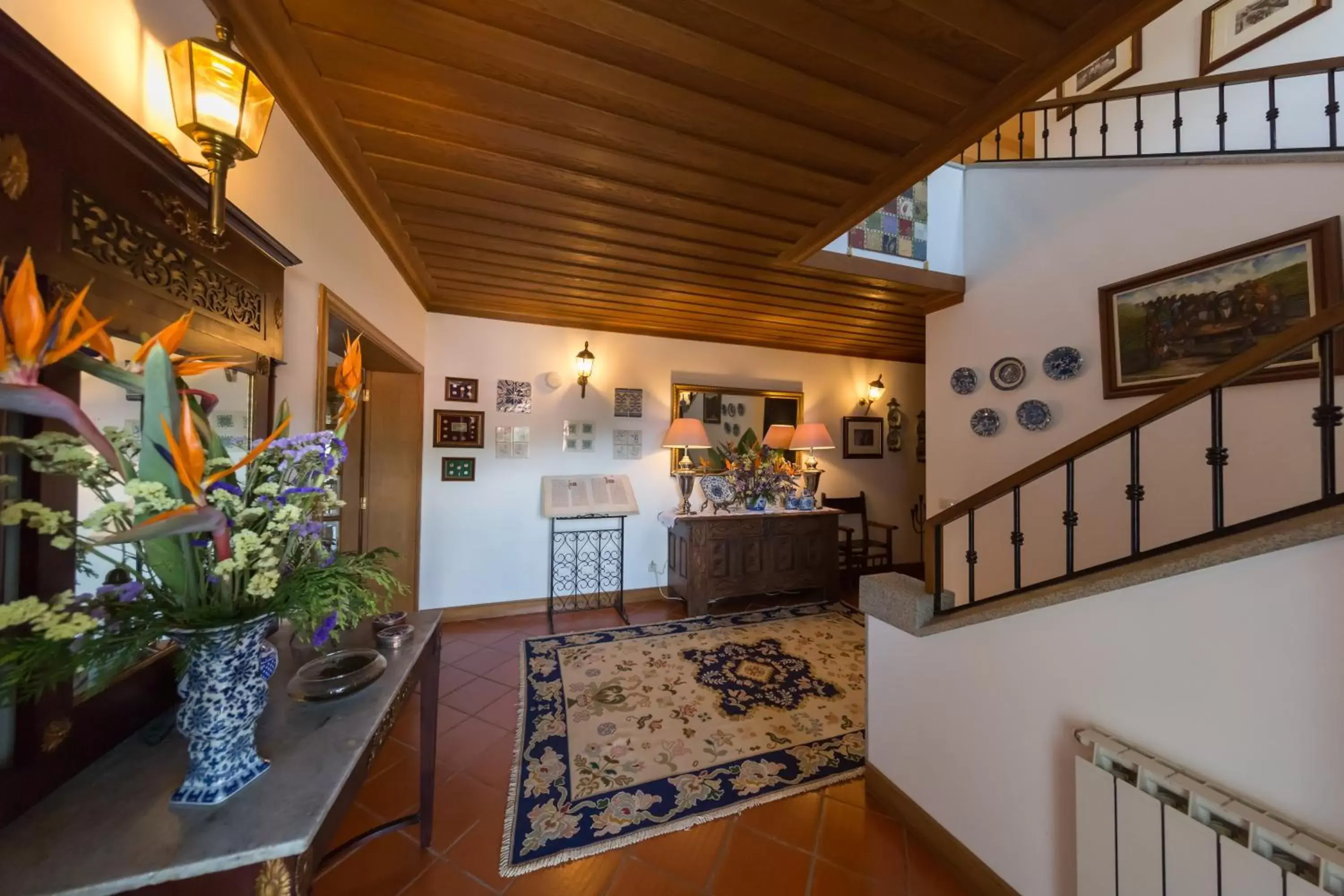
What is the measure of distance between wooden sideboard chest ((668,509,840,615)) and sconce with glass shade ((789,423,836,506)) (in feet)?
0.92

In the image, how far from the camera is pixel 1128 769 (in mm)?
1137

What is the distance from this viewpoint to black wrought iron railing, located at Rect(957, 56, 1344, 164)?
207cm

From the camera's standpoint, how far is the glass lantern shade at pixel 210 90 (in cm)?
95

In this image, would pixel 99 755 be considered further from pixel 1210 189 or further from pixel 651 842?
pixel 1210 189

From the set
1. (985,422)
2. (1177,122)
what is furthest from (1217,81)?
(985,422)

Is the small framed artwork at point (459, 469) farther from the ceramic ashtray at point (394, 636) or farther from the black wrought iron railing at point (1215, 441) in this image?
the black wrought iron railing at point (1215, 441)

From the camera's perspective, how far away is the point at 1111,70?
3707 millimetres

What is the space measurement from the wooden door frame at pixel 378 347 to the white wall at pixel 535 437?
0.19 m

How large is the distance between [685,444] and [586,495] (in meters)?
0.98

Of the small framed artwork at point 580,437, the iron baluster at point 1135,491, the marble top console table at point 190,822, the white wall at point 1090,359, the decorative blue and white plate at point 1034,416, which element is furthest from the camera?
the small framed artwork at point 580,437

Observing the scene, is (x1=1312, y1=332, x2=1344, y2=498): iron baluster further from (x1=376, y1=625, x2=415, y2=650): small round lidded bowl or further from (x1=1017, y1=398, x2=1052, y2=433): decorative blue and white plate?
(x1=376, y1=625, x2=415, y2=650): small round lidded bowl

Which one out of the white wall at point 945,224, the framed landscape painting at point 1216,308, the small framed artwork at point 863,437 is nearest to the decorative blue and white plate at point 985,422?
the framed landscape painting at point 1216,308

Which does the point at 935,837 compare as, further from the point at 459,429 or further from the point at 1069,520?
the point at 459,429

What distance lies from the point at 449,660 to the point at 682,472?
231 centimetres
